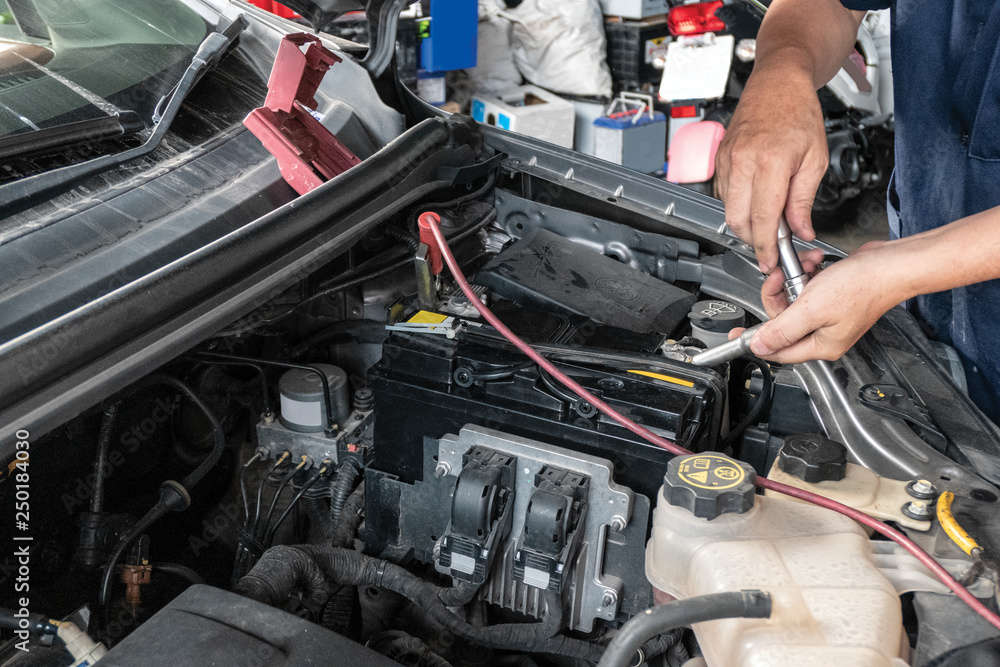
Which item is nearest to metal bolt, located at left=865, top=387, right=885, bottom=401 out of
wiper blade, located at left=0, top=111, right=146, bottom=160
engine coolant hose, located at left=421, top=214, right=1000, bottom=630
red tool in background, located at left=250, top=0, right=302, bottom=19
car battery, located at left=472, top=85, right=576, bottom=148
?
engine coolant hose, located at left=421, top=214, right=1000, bottom=630

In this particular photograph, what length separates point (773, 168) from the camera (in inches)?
41.2

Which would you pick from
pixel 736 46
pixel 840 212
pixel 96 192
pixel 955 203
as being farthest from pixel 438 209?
pixel 840 212

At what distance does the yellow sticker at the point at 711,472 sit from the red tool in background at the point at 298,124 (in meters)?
0.77

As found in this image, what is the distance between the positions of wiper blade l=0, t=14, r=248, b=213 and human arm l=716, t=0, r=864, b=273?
2.92 ft

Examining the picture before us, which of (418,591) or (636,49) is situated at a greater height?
(636,49)

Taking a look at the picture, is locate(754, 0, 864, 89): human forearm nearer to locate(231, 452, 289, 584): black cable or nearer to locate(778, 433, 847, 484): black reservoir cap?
locate(778, 433, 847, 484): black reservoir cap

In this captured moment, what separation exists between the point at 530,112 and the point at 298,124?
3.24 meters

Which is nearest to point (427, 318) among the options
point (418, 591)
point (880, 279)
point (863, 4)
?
point (418, 591)

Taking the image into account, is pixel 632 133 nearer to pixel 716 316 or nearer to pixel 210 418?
pixel 716 316

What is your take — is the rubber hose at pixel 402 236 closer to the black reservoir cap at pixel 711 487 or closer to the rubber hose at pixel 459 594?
the rubber hose at pixel 459 594

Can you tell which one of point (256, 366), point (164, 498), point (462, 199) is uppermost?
point (462, 199)

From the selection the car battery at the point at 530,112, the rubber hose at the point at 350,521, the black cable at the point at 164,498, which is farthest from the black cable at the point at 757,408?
the car battery at the point at 530,112

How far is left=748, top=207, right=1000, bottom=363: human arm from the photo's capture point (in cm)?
90

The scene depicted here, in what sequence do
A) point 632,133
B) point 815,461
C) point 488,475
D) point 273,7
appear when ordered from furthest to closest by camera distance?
point 632,133 < point 273,7 < point 488,475 < point 815,461
